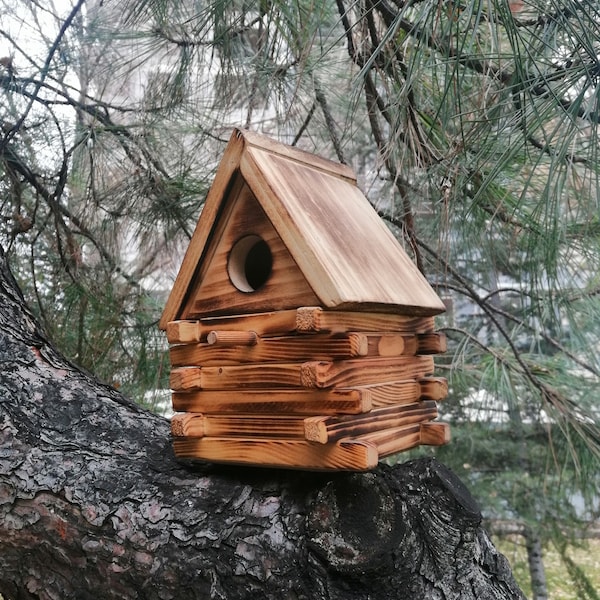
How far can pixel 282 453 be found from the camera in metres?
0.84

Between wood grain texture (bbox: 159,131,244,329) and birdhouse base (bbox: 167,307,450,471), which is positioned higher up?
wood grain texture (bbox: 159,131,244,329)

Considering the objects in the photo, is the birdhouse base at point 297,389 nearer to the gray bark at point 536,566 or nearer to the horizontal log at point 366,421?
the horizontal log at point 366,421

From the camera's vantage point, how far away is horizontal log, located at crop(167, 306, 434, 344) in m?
0.81

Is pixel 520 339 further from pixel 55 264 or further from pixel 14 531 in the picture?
pixel 14 531

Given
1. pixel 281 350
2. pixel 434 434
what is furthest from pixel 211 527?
pixel 434 434

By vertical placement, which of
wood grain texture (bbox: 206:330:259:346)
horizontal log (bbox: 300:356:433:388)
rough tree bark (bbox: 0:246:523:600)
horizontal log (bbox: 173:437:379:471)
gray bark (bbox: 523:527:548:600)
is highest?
wood grain texture (bbox: 206:330:259:346)

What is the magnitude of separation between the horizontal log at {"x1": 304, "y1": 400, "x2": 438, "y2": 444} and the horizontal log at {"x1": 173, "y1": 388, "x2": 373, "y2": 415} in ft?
0.06

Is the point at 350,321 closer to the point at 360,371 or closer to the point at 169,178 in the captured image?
the point at 360,371

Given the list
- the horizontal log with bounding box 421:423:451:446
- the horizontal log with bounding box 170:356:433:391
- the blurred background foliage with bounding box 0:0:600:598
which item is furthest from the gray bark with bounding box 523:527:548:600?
the horizontal log with bounding box 170:356:433:391

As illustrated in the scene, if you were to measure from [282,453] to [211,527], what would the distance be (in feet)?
0.42

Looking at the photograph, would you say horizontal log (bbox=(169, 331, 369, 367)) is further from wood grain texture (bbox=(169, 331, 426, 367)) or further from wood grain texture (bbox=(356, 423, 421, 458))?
wood grain texture (bbox=(356, 423, 421, 458))

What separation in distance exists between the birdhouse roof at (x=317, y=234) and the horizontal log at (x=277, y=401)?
4.4 inches

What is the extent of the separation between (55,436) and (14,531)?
0.46 ft

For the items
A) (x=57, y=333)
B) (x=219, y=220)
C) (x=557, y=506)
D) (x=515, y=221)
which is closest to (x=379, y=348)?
(x=219, y=220)
